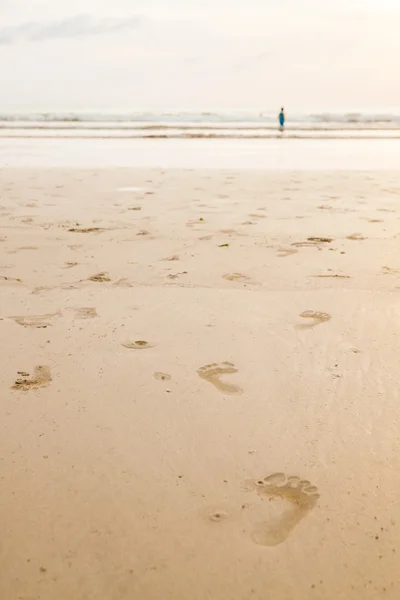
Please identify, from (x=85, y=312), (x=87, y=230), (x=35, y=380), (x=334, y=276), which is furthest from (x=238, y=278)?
(x=87, y=230)

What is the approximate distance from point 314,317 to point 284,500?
51.3 inches

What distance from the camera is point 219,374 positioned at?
6.87 ft

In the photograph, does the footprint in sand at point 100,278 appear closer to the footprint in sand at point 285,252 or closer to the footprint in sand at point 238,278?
the footprint in sand at point 238,278

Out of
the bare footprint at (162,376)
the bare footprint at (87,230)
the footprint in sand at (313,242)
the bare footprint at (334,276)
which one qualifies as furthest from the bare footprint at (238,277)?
the bare footprint at (87,230)

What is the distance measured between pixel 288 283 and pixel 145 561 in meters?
2.07

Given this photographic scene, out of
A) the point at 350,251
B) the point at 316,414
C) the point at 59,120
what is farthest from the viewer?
the point at 59,120

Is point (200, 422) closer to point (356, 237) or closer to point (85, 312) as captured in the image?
point (85, 312)

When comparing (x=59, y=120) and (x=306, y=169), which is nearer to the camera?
(x=306, y=169)

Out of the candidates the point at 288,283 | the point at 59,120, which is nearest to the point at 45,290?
the point at 288,283

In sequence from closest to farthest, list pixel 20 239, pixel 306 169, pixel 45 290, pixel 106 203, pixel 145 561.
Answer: pixel 145 561, pixel 45 290, pixel 20 239, pixel 106 203, pixel 306 169

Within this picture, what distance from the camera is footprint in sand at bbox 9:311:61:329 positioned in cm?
254

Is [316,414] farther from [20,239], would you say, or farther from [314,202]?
[314,202]

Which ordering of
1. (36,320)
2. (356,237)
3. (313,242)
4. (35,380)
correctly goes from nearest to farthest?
(35,380) < (36,320) < (313,242) < (356,237)

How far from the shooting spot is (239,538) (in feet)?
4.29
